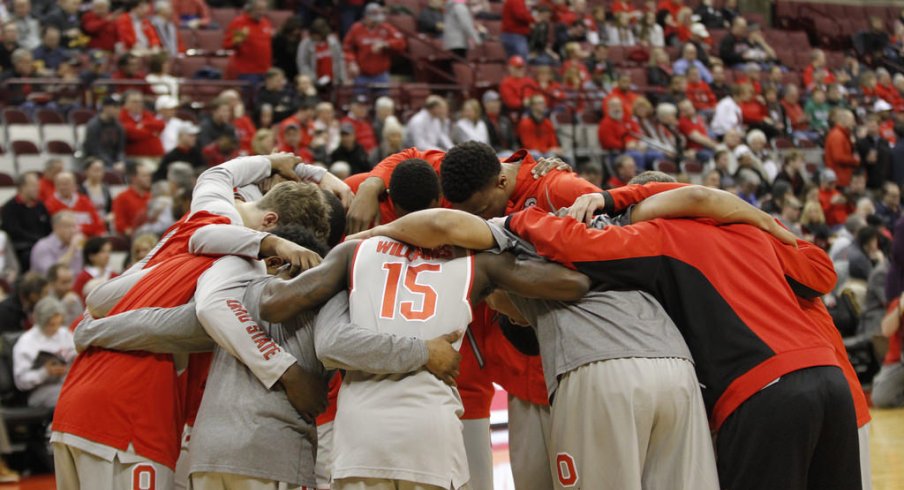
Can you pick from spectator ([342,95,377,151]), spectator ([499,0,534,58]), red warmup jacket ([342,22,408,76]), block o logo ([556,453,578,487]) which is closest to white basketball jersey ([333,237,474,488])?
block o logo ([556,453,578,487])

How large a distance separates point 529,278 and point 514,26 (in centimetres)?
1338

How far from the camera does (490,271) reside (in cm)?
374

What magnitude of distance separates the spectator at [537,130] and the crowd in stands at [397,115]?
0.02 m

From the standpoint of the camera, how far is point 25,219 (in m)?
9.62

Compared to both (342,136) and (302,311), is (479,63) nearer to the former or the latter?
(342,136)

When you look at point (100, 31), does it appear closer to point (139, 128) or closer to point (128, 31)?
point (128, 31)

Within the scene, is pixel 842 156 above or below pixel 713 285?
below

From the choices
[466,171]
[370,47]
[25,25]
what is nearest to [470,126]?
[370,47]

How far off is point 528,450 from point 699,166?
10.6m

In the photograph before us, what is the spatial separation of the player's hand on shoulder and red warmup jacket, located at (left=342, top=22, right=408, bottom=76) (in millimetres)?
11146

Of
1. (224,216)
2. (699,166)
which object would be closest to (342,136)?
(699,166)

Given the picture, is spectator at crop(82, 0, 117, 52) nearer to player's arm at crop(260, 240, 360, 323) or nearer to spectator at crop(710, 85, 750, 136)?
spectator at crop(710, 85, 750, 136)

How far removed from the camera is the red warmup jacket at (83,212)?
387 inches

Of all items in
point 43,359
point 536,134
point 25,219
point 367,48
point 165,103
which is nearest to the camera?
point 43,359
